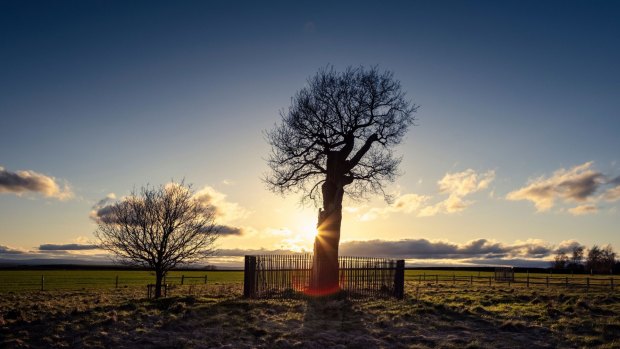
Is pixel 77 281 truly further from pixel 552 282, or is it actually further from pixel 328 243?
pixel 552 282

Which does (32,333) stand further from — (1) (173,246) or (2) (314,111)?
(2) (314,111)

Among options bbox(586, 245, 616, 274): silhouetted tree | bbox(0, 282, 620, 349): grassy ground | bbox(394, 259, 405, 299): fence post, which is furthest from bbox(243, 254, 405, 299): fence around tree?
bbox(586, 245, 616, 274): silhouetted tree

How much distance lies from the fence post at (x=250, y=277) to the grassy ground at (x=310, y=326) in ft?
11.6

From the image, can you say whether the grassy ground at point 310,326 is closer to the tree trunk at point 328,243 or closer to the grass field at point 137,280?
the tree trunk at point 328,243

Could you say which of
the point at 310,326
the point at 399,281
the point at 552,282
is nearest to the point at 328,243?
the point at 399,281

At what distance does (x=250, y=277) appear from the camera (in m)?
25.1

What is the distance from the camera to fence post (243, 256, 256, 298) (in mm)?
24781

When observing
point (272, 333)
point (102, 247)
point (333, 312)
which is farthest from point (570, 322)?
point (102, 247)

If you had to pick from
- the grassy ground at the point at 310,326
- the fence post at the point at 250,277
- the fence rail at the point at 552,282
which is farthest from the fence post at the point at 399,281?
the fence rail at the point at 552,282

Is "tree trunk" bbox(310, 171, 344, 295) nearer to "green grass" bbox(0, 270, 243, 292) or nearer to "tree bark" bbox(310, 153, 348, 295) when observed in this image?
"tree bark" bbox(310, 153, 348, 295)

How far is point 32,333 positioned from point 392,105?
2253 centimetres

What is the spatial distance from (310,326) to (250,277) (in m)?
9.29

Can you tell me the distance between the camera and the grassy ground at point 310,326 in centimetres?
1379

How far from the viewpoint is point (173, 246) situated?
26094 mm
